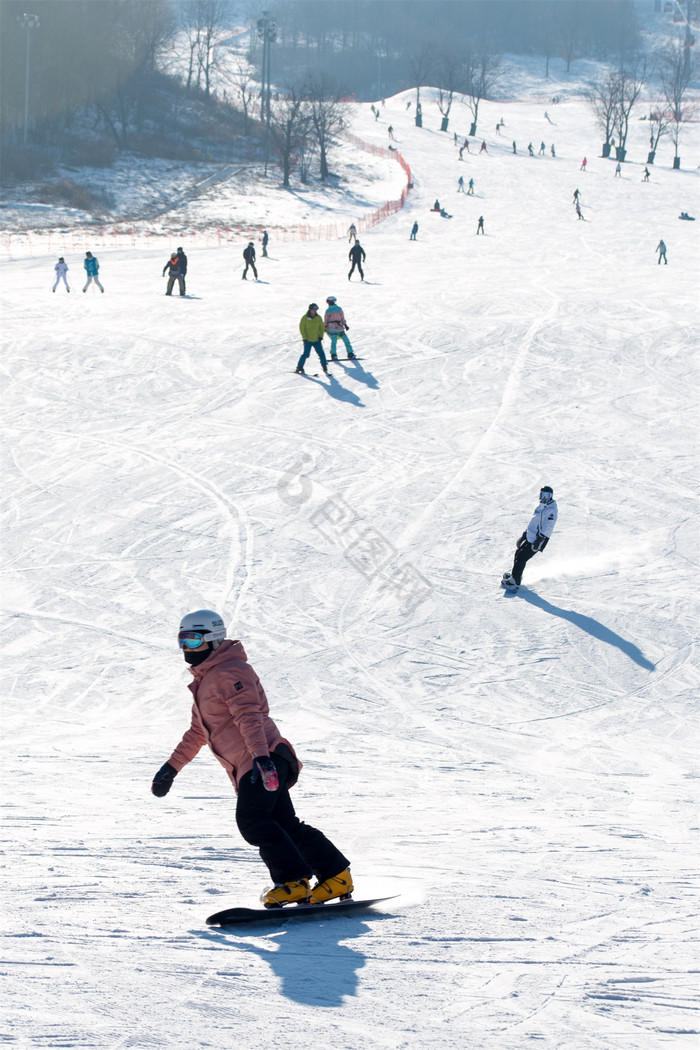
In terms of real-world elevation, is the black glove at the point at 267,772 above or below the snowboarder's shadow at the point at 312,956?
above

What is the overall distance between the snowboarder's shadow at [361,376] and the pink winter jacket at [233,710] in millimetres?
13722

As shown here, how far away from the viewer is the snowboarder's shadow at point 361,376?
17.8m

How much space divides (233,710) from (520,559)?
7.29 meters

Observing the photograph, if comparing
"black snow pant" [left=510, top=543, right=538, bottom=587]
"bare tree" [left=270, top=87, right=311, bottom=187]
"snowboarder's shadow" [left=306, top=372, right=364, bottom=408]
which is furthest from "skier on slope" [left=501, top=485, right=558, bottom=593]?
"bare tree" [left=270, top=87, right=311, bottom=187]

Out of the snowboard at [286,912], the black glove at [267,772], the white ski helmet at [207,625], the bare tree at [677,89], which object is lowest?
the snowboard at [286,912]

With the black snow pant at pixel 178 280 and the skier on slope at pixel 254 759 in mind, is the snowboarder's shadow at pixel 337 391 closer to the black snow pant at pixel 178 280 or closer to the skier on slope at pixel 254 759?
the black snow pant at pixel 178 280

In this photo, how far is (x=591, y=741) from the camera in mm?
8047

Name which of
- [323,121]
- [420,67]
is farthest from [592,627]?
[420,67]

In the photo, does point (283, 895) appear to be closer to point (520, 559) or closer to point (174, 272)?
point (520, 559)

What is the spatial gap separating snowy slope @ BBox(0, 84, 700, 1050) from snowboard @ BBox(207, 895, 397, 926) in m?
0.06

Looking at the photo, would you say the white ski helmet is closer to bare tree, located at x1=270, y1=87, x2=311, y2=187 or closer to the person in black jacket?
the person in black jacket

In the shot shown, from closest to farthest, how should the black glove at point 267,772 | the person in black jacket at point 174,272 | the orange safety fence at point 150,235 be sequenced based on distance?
the black glove at point 267,772, the person in black jacket at point 174,272, the orange safety fence at point 150,235

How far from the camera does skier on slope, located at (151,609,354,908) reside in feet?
13.5

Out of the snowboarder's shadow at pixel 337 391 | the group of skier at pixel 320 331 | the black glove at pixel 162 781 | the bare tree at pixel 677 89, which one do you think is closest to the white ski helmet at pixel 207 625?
the black glove at pixel 162 781
